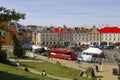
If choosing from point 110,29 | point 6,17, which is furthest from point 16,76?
point 110,29

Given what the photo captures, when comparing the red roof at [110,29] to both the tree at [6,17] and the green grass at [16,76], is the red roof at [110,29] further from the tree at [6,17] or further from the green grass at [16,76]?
the tree at [6,17]

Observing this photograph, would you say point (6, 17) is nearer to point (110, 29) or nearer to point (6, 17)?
point (6, 17)

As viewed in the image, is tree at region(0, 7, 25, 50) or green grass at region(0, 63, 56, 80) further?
green grass at region(0, 63, 56, 80)

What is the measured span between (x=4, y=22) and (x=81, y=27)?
120274mm

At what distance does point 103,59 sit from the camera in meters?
66.4

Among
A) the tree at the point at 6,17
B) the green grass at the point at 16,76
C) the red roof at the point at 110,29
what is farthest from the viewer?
the red roof at the point at 110,29

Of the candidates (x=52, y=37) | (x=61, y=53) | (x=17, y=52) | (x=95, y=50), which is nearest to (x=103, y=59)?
(x=95, y=50)

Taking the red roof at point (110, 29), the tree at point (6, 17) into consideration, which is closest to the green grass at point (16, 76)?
the tree at point (6, 17)

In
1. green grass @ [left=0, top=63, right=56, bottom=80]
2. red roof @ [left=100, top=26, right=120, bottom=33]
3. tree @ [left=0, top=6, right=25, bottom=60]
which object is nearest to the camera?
tree @ [left=0, top=6, right=25, bottom=60]

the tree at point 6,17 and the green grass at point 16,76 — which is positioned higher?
the tree at point 6,17

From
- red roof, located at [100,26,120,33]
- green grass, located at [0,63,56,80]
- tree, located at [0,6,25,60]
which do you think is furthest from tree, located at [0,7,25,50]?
red roof, located at [100,26,120,33]

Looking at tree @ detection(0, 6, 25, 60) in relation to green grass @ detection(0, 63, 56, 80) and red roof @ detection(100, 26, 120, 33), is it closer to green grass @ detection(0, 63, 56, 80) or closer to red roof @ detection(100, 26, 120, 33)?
green grass @ detection(0, 63, 56, 80)

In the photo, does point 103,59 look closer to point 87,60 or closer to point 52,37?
point 87,60

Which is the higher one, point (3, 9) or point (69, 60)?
point (3, 9)
